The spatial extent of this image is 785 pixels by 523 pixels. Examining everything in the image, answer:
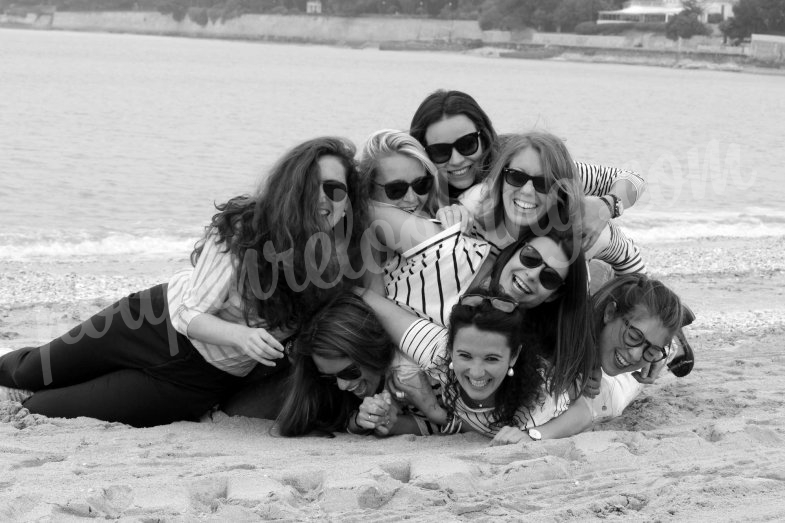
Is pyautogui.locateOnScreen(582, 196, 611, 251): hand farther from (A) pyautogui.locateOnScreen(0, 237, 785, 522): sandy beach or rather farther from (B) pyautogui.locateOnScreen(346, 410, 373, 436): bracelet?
(B) pyautogui.locateOnScreen(346, 410, 373, 436): bracelet

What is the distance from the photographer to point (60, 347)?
15.9 ft

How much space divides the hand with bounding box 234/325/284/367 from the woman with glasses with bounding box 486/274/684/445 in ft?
4.27

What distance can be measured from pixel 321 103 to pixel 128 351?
44740 mm

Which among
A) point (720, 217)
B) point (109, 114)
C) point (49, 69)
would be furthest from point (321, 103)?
point (720, 217)

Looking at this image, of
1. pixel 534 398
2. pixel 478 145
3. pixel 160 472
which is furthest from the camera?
pixel 478 145

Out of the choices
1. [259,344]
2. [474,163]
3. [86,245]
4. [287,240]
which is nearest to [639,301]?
[474,163]

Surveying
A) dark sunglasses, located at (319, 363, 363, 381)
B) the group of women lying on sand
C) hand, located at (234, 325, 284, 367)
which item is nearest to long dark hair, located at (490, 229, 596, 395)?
the group of women lying on sand

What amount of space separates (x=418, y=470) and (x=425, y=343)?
0.68m

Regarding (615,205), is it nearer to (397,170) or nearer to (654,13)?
(397,170)

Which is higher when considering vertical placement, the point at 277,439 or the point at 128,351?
the point at 128,351

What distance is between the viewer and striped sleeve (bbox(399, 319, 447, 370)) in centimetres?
445

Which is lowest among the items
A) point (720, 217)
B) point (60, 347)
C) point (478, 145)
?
point (720, 217)

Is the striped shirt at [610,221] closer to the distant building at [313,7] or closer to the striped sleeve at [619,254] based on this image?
the striped sleeve at [619,254]

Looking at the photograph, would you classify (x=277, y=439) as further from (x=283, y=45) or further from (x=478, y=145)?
(x=283, y=45)
